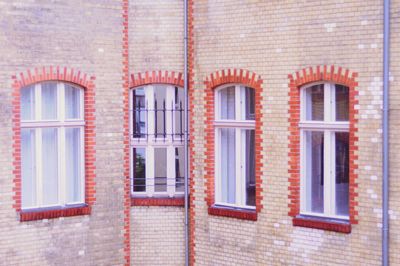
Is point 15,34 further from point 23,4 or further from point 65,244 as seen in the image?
point 65,244

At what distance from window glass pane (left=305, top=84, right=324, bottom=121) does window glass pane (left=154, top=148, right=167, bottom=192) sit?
320 cm

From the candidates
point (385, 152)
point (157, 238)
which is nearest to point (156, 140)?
point (157, 238)

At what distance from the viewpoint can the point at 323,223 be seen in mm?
10453

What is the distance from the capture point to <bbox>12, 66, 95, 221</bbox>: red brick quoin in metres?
11.1

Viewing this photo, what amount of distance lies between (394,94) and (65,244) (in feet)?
20.8

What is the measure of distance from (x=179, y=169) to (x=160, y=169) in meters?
0.38

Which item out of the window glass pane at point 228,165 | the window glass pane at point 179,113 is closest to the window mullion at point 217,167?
the window glass pane at point 228,165

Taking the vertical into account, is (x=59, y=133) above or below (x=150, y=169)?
above

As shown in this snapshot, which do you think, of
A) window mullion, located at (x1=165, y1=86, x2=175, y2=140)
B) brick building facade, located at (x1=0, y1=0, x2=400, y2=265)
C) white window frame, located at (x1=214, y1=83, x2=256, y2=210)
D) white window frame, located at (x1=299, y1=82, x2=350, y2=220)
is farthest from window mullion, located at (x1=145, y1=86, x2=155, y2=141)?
white window frame, located at (x1=299, y1=82, x2=350, y2=220)

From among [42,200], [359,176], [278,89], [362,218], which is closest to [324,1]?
[278,89]

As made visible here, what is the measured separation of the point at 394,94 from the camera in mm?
9703

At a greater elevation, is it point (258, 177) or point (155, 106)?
point (155, 106)

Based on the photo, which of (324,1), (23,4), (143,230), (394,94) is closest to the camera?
(394,94)

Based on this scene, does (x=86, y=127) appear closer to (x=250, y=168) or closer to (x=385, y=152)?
(x=250, y=168)
